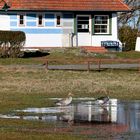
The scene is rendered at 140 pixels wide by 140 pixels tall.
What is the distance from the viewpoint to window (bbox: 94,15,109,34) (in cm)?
5378

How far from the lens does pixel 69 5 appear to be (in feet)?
173

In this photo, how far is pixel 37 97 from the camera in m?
22.2

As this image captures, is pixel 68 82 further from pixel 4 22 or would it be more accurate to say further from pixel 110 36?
pixel 110 36

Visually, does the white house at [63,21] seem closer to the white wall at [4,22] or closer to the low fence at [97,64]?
the white wall at [4,22]

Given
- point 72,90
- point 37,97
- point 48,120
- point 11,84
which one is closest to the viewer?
point 48,120

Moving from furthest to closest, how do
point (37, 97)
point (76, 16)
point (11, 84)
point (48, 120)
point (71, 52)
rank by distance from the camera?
point (76, 16) → point (71, 52) → point (11, 84) → point (37, 97) → point (48, 120)

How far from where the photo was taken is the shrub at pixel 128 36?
207ft

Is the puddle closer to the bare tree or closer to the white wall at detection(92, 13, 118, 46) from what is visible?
the white wall at detection(92, 13, 118, 46)

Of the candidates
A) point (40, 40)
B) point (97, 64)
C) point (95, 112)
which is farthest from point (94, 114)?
point (40, 40)

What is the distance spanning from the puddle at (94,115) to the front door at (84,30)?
32342 mm

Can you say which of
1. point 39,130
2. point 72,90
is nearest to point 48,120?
point 39,130

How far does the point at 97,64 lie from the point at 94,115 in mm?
21117

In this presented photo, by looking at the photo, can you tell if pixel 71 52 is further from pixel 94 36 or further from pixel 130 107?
pixel 130 107

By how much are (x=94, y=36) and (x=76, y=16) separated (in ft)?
7.44
